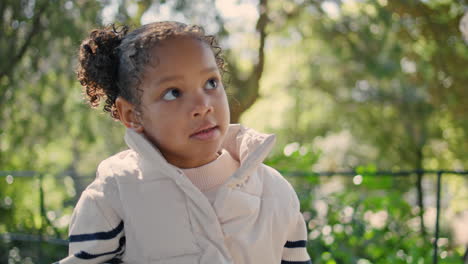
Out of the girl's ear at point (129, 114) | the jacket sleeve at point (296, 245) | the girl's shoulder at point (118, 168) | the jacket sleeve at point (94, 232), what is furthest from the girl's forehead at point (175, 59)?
the jacket sleeve at point (296, 245)

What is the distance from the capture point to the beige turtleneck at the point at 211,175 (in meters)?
1.41

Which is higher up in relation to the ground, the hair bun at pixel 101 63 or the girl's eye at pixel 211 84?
the hair bun at pixel 101 63

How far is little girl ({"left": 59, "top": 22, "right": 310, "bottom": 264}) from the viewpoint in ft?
4.28

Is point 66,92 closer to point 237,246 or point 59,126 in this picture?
point 59,126

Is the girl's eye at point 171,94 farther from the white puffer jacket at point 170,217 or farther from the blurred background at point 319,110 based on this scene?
the blurred background at point 319,110

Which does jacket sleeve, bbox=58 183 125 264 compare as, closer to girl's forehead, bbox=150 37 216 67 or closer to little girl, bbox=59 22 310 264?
little girl, bbox=59 22 310 264

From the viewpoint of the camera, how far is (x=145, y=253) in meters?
1.30

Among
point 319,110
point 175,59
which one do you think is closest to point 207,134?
point 175,59

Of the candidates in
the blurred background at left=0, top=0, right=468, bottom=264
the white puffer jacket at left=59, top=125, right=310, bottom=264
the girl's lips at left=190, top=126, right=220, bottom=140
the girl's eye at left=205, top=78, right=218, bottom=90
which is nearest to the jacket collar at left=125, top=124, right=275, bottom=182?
the white puffer jacket at left=59, top=125, right=310, bottom=264

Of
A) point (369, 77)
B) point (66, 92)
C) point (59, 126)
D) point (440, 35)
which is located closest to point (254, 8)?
point (66, 92)

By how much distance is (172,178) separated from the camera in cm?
135

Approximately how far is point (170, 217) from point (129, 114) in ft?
1.13

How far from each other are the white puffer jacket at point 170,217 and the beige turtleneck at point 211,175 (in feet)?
0.17

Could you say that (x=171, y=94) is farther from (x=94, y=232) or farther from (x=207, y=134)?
(x=94, y=232)
